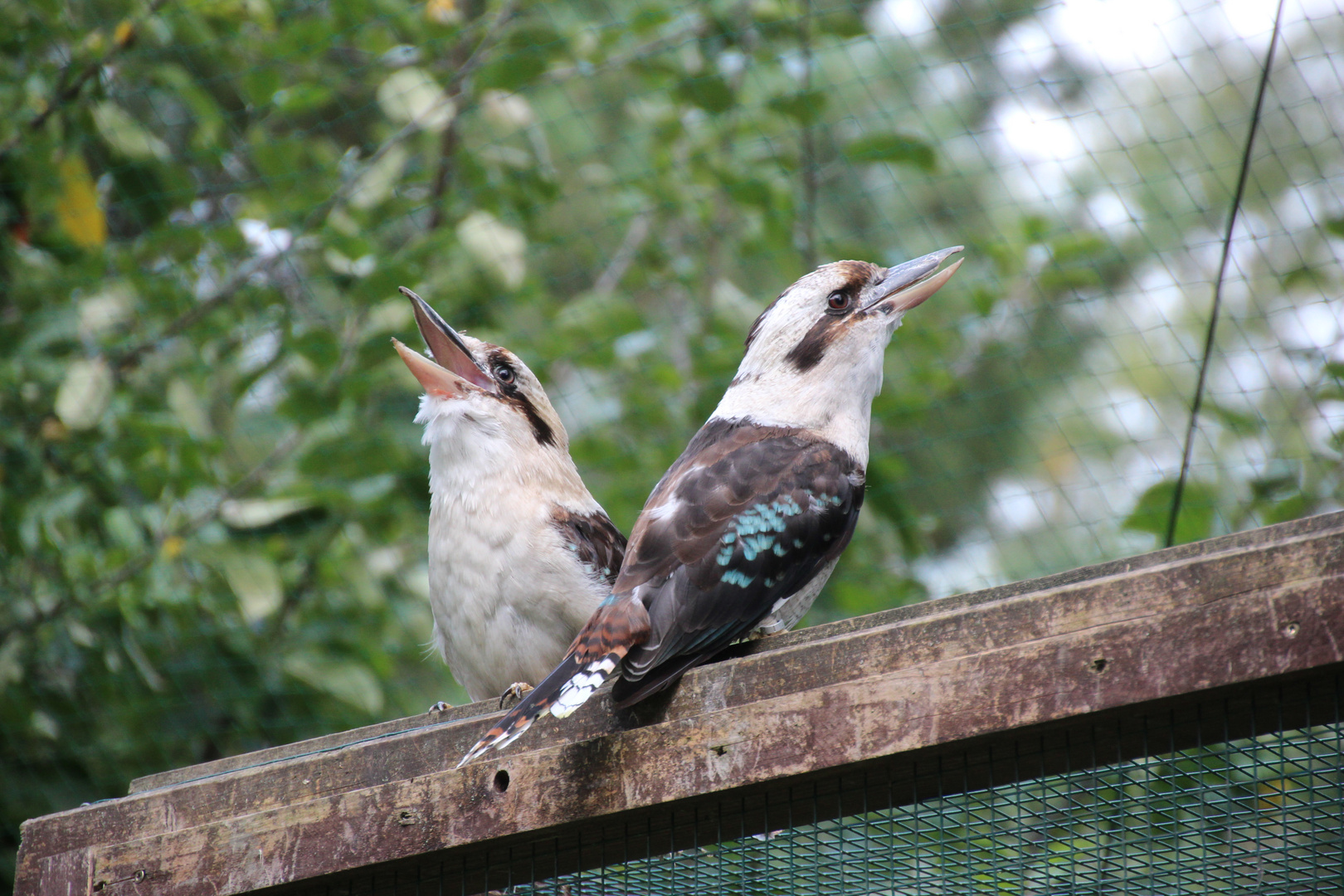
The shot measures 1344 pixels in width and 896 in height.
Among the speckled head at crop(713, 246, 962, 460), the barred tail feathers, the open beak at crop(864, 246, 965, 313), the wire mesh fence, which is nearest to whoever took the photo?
the wire mesh fence

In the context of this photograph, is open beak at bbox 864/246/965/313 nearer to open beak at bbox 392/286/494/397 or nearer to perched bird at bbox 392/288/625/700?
perched bird at bbox 392/288/625/700

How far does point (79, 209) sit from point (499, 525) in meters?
2.89

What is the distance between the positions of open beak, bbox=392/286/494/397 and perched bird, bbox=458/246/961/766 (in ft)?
1.99

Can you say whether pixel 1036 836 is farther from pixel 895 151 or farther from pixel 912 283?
pixel 895 151

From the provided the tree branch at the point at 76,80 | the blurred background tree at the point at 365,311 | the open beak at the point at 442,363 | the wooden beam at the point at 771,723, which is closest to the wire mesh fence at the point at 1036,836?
the wooden beam at the point at 771,723

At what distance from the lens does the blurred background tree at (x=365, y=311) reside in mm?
4406

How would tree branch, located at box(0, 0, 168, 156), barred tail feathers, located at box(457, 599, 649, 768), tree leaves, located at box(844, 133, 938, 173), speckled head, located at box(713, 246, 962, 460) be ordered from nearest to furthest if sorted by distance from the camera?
barred tail feathers, located at box(457, 599, 649, 768), speckled head, located at box(713, 246, 962, 460), tree leaves, located at box(844, 133, 938, 173), tree branch, located at box(0, 0, 168, 156)

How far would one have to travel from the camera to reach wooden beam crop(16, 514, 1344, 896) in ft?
4.79

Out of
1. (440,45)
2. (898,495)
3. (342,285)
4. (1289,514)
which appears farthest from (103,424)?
(1289,514)

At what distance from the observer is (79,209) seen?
4.75 metres

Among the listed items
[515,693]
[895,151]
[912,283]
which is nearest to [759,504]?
[515,693]

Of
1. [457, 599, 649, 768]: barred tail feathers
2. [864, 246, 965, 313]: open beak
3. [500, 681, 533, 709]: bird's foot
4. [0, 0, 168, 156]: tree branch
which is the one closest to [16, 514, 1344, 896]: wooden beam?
[457, 599, 649, 768]: barred tail feathers

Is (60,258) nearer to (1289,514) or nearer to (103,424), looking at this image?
(103,424)

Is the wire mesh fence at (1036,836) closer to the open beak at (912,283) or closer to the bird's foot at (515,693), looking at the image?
the bird's foot at (515,693)
